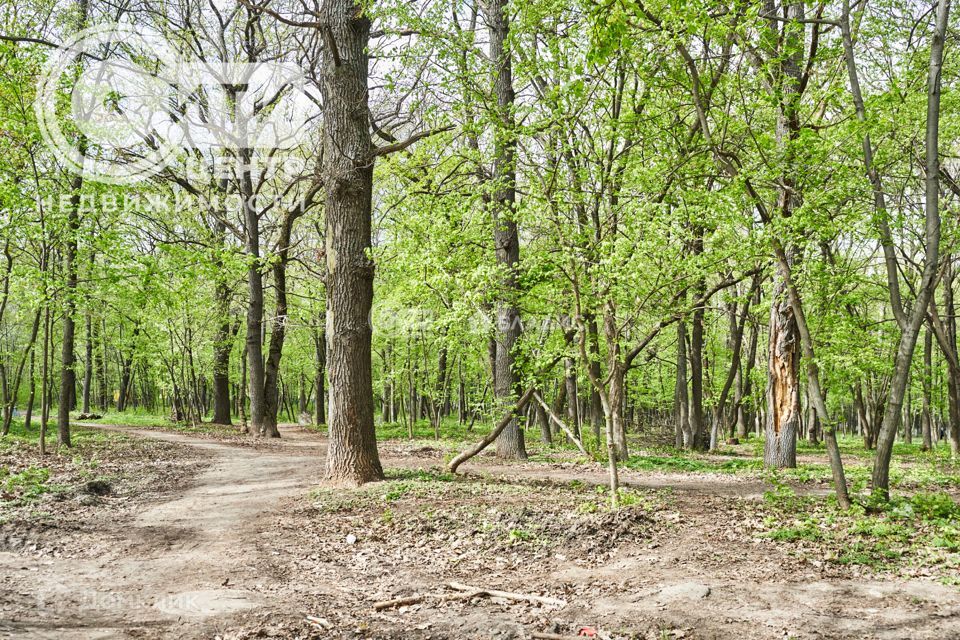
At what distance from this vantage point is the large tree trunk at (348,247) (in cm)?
922

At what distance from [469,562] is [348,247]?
537 centimetres

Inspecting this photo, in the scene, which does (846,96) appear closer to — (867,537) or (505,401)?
(867,537)

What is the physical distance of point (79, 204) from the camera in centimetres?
1284

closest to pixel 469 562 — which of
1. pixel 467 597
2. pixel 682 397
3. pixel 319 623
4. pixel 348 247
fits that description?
pixel 467 597

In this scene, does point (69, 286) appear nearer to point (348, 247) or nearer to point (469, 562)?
point (348, 247)

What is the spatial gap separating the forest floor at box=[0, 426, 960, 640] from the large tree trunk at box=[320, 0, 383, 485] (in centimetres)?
73

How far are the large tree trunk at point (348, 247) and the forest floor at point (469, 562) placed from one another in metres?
0.73

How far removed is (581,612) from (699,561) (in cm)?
162

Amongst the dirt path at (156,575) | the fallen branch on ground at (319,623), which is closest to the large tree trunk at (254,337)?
the dirt path at (156,575)

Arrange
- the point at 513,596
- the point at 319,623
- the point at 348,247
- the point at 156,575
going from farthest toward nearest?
the point at 348,247 < the point at 156,575 < the point at 513,596 < the point at 319,623

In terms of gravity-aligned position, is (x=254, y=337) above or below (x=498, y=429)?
above

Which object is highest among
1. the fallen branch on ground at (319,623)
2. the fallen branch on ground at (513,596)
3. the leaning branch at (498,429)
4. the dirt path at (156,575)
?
the leaning branch at (498,429)

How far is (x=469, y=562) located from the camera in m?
5.85

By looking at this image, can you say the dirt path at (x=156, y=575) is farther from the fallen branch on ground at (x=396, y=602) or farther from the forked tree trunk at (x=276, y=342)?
the forked tree trunk at (x=276, y=342)
